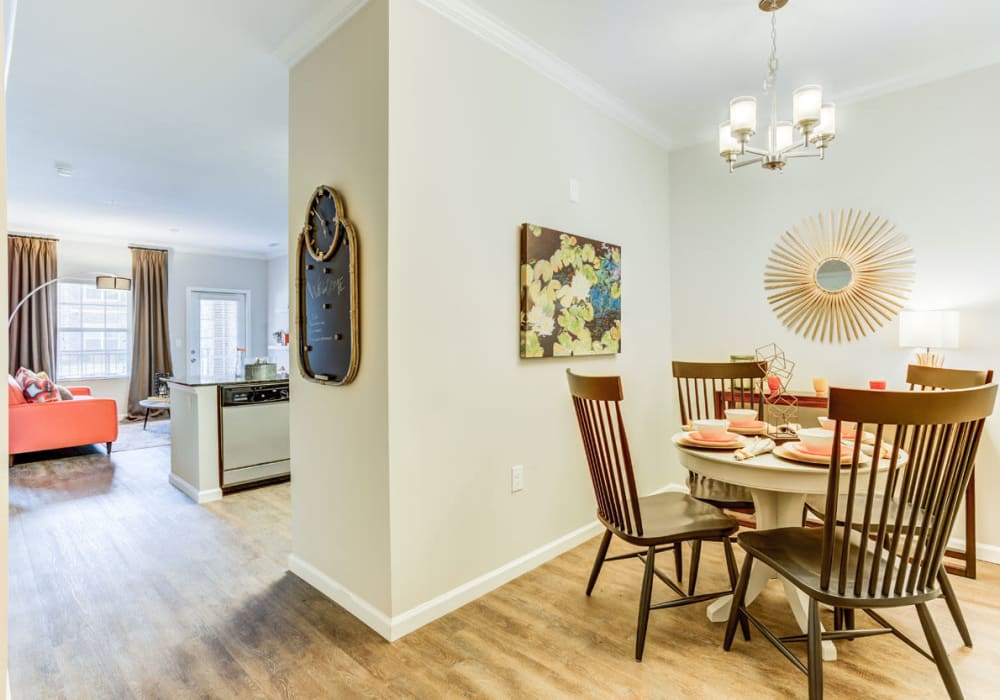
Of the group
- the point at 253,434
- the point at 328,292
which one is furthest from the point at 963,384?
the point at 253,434

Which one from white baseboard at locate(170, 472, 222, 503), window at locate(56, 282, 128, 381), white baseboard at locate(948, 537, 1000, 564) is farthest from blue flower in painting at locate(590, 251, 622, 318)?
window at locate(56, 282, 128, 381)

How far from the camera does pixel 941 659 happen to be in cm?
155

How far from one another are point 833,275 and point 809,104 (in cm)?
147

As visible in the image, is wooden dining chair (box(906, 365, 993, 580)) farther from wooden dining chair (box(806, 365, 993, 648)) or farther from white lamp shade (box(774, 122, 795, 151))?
white lamp shade (box(774, 122, 795, 151))

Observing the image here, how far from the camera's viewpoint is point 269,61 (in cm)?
271

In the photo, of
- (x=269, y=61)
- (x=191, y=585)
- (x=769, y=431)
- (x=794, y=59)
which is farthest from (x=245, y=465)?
(x=794, y=59)

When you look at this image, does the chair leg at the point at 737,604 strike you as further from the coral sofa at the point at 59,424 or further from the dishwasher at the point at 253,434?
the coral sofa at the point at 59,424

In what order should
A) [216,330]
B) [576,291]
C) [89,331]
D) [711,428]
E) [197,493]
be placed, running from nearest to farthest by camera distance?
1. [711,428]
2. [576,291]
3. [197,493]
4. [89,331]
5. [216,330]

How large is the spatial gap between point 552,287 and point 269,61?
1820 millimetres

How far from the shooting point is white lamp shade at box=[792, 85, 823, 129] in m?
2.07

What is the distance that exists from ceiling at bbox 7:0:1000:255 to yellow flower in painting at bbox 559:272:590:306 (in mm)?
1086

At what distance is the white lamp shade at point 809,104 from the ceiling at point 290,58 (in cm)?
53

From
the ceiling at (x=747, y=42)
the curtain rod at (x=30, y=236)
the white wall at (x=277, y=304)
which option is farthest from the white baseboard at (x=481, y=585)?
the curtain rod at (x=30, y=236)

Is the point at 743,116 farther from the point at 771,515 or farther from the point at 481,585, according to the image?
the point at 481,585
